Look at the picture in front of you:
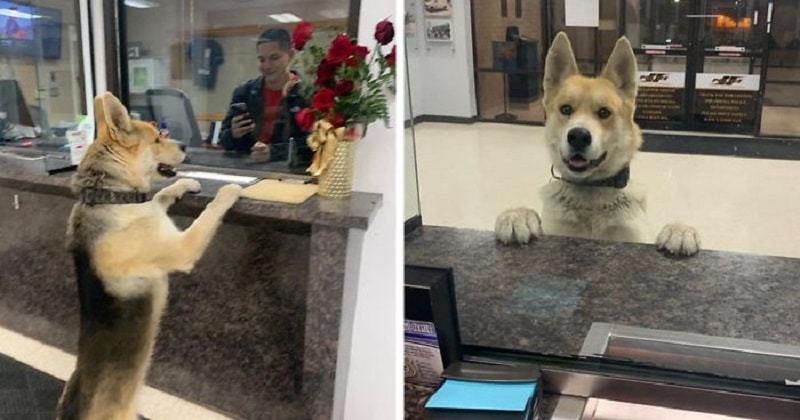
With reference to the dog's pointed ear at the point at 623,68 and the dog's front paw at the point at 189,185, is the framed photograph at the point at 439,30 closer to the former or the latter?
the dog's pointed ear at the point at 623,68

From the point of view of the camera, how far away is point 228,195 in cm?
141

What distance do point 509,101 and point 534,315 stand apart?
0.52 metres

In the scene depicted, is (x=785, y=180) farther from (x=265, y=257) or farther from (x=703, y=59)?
(x=265, y=257)

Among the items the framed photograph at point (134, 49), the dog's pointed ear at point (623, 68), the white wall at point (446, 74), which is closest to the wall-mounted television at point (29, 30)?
the framed photograph at point (134, 49)

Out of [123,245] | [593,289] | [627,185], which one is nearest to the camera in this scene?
[123,245]

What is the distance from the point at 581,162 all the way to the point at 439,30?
458 millimetres

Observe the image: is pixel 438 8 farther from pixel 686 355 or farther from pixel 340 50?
pixel 686 355

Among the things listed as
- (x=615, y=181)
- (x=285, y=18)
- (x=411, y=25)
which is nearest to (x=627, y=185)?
(x=615, y=181)

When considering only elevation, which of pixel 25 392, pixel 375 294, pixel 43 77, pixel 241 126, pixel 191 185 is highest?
pixel 43 77

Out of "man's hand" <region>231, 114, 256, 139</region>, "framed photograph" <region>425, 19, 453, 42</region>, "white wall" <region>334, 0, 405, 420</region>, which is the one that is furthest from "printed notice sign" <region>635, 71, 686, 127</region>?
"man's hand" <region>231, 114, 256, 139</region>

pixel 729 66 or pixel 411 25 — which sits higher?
pixel 411 25

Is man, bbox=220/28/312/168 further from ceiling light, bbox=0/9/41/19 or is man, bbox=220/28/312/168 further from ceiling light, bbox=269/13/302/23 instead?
ceiling light, bbox=0/9/41/19

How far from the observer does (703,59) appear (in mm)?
1521

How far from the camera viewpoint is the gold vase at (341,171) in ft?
4.36
